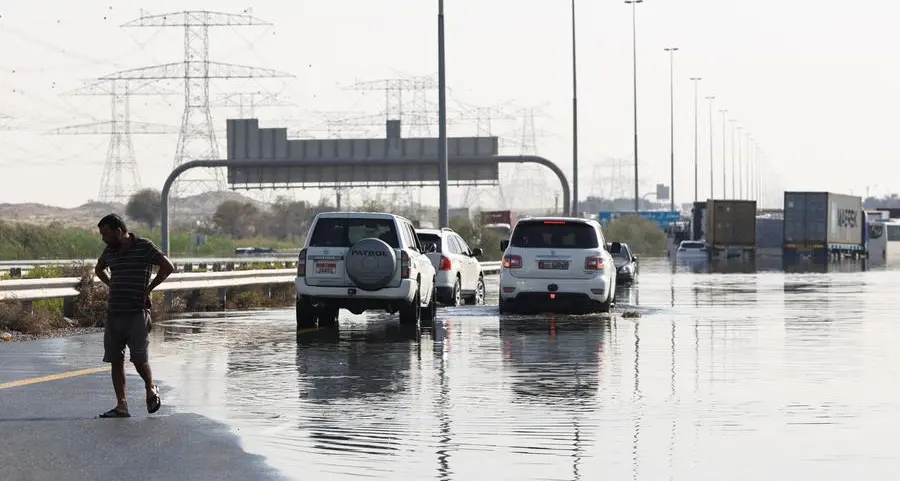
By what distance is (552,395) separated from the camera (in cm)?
1673

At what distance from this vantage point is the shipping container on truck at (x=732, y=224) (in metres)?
99.9

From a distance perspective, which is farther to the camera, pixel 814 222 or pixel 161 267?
pixel 814 222

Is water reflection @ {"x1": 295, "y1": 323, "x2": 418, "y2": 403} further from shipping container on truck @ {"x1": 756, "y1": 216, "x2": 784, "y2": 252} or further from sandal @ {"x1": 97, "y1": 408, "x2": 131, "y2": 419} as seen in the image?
shipping container on truck @ {"x1": 756, "y1": 216, "x2": 784, "y2": 252}

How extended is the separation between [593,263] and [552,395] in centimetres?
1448

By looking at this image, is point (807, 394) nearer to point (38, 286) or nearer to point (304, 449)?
point (304, 449)

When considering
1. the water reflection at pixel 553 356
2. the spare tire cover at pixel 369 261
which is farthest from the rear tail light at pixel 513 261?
the spare tire cover at pixel 369 261

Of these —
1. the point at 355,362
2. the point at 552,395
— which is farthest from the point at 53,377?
the point at 552,395

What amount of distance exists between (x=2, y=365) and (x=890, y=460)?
11.5 m

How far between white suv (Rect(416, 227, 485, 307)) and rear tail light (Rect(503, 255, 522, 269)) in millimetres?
3577

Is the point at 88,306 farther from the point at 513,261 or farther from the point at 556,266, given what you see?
the point at 556,266

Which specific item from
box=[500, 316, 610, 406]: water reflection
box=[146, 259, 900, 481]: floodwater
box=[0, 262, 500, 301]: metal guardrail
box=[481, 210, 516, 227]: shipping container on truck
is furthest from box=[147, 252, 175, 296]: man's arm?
box=[481, 210, 516, 227]: shipping container on truck

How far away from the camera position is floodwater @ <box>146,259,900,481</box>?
1206 centimetres

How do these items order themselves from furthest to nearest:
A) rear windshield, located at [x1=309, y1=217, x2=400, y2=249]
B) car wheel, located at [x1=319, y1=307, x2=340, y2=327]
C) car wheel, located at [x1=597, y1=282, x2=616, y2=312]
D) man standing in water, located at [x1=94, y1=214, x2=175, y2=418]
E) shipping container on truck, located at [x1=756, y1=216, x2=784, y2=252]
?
1. shipping container on truck, located at [x1=756, y1=216, x2=784, y2=252]
2. car wheel, located at [x1=597, y1=282, x2=616, y2=312]
3. car wheel, located at [x1=319, y1=307, x2=340, y2=327]
4. rear windshield, located at [x1=309, y1=217, x2=400, y2=249]
5. man standing in water, located at [x1=94, y1=214, x2=175, y2=418]

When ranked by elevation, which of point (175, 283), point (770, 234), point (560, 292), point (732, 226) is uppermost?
point (732, 226)
